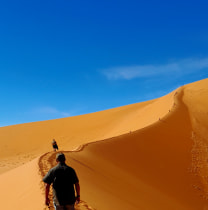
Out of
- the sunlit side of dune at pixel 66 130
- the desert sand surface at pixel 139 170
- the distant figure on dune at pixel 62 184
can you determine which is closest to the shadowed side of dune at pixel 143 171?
the desert sand surface at pixel 139 170

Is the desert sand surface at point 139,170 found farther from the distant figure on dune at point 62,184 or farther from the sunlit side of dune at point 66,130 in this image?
the sunlit side of dune at point 66,130

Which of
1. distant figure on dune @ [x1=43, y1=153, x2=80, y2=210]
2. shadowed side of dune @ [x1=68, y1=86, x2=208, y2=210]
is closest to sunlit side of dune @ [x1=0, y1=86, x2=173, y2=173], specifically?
shadowed side of dune @ [x1=68, y1=86, x2=208, y2=210]

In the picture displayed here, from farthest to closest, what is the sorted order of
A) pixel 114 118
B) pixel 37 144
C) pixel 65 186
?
pixel 114 118
pixel 37 144
pixel 65 186

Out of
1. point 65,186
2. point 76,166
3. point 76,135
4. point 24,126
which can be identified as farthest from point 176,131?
point 24,126

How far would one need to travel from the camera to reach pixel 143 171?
12.1 meters

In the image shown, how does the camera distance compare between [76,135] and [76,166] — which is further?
[76,135]

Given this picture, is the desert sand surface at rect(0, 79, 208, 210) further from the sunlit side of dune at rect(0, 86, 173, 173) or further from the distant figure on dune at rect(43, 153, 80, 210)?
the sunlit side of dune at rect(0, 86, 173, 173)

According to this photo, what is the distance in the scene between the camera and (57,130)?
126ft

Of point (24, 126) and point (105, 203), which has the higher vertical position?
point (24, 126)

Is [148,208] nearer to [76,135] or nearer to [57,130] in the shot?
[76,135]

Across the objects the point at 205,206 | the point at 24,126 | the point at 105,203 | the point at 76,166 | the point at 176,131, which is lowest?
the point at 205,206

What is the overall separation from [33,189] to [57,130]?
106ft

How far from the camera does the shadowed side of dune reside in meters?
8.07

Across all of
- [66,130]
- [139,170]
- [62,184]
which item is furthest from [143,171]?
[66,130]
